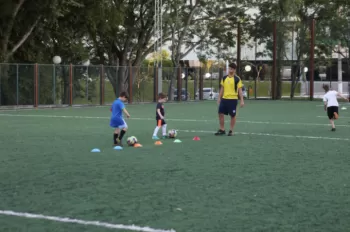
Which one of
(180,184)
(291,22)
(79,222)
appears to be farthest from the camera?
(291,22)

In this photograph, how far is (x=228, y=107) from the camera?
15672 millimetres

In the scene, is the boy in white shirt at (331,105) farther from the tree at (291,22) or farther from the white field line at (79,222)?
the tree at (291,22)

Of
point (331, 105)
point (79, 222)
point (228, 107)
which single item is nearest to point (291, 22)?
point (331, 105)

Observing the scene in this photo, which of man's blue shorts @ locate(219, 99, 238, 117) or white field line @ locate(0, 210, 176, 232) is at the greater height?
man's blue shorts @ locate(219, 99, 238, 117)

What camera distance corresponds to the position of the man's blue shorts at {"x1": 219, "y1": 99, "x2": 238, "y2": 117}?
1565cm

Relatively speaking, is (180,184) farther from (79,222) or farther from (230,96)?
(230,96)

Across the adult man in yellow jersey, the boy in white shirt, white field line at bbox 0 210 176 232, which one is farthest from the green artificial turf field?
the boy in white shirt

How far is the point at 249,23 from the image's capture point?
5066 cm

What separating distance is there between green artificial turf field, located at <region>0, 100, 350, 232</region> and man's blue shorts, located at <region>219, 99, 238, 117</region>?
135 centimetres

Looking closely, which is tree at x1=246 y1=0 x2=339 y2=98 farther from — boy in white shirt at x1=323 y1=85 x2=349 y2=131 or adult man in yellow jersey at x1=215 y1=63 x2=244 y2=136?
adult man in yellow jersey at x1=215 y1=63 x2=244 y2=136

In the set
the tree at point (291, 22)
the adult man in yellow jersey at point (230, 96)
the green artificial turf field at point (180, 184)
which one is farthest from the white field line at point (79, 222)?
the tree at point (291, 22)

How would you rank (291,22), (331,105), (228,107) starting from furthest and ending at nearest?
1. (291,22)
2. (331,105)
3. (228,107)

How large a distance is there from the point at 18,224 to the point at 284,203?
2887 mm

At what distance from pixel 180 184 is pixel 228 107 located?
7.55 m
